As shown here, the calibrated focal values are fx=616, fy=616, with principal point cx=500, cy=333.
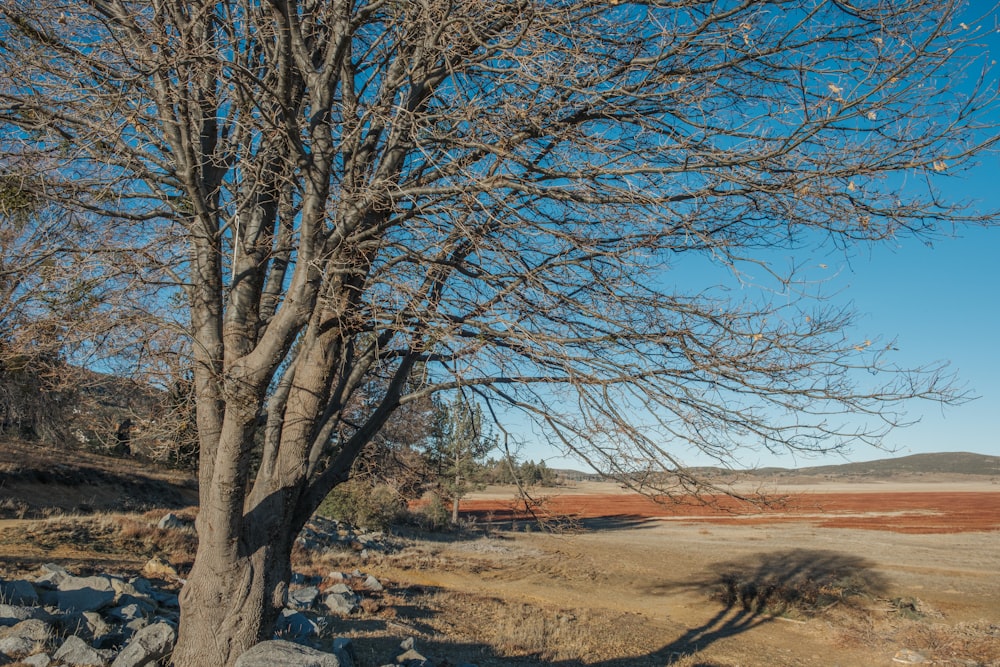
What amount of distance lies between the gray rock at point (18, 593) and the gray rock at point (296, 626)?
7.86 ft

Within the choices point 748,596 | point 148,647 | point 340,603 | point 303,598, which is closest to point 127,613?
point 148,647

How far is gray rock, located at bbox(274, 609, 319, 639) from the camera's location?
7090 mm

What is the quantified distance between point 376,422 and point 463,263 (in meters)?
1.51

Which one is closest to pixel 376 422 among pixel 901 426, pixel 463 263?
pixel 463 263

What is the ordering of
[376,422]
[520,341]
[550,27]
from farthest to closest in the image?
[376,422] → [520,341] → [550,27]

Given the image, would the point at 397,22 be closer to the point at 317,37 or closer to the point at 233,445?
the point at 317,37

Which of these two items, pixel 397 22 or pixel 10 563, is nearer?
pixel 397 22

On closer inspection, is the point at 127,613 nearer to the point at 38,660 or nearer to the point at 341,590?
the point at 38,660

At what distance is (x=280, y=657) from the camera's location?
391 centimetres

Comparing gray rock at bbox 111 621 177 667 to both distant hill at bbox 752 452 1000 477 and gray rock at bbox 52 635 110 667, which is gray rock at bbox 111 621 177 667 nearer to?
gray rock at bbox 52 635 110 667

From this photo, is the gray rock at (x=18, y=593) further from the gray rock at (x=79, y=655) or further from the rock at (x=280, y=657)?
the rock at (x=280, y=657)

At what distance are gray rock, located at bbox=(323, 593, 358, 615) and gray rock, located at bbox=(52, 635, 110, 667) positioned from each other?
5853 mm

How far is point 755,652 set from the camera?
1240cm

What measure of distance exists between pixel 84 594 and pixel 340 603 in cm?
474
